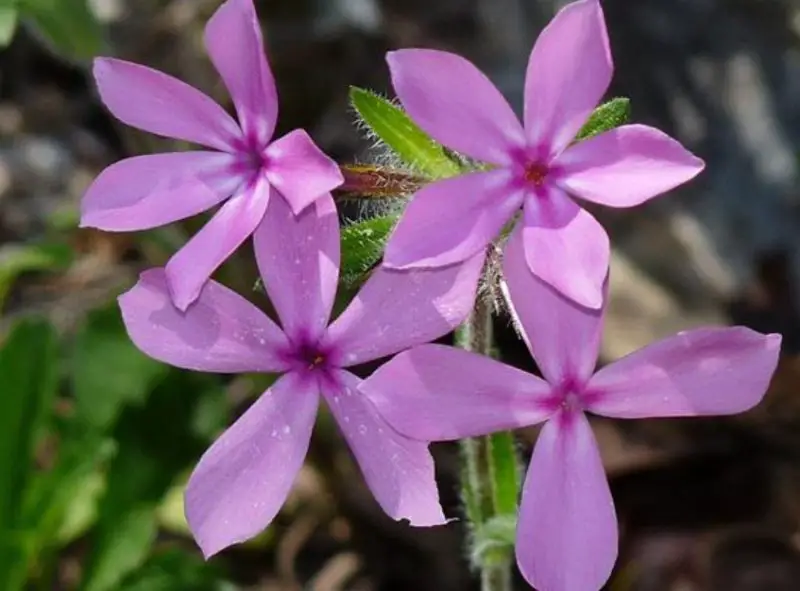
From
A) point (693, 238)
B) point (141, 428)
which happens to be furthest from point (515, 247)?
point (693, 238)

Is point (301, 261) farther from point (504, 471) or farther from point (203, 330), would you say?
point (504, 471)

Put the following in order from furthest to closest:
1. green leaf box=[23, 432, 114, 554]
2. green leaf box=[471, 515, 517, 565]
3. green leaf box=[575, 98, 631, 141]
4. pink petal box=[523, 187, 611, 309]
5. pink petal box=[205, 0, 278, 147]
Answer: green leaf box=[23, 432, 114, 554] → green leaf box=[471, 515, 517, 565] → green leaf box=[575, 98, 631, 141] → pink petal box=[205, 0, 278, 147] → pink petal box=[523, 187, 611, 309]

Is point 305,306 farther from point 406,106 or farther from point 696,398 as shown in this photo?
point 696,398

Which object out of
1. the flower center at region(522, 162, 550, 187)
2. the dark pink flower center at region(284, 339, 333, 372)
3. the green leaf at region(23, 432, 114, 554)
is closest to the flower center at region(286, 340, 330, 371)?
the dark pink flower center at region(284, 339, 333, 372)

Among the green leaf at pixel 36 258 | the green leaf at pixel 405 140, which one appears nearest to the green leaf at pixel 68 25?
the green leaf at pixel 36 258

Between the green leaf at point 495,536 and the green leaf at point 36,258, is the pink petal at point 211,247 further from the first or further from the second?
the green leaf at point 36,258

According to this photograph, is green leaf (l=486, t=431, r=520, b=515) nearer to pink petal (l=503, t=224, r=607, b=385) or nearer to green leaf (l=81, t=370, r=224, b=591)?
pink petal (l=503, t=224, r=607, b=385)
